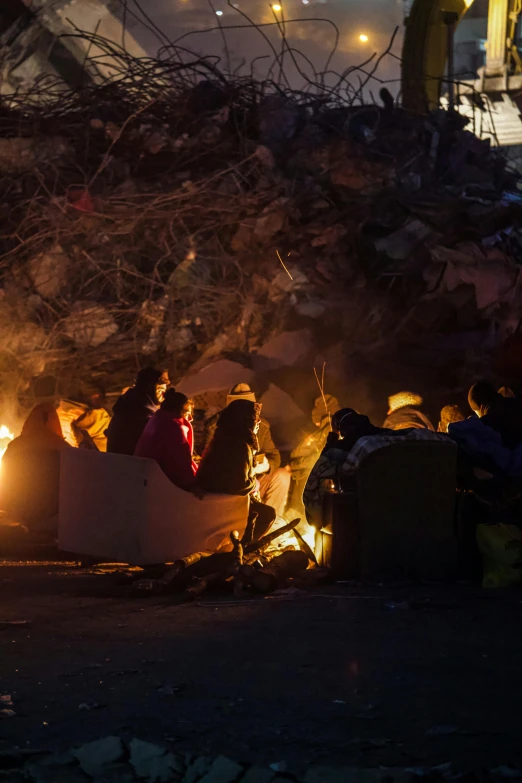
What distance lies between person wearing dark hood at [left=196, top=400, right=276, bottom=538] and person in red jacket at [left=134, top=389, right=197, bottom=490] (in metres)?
0.15

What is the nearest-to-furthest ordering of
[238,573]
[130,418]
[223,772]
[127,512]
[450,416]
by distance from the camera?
[223,772]
[238,573]
[127,512]
[130,418]
[450,416]

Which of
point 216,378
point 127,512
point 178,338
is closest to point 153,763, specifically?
point 127,512

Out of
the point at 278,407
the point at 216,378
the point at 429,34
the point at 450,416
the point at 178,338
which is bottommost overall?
the point at 450,416

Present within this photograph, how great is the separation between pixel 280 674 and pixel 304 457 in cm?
509

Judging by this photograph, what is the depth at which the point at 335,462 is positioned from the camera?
6637mm

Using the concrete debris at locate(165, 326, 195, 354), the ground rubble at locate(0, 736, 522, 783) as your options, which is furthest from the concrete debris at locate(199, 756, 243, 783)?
the concrete debris at locate(165, 326, 195, 354)

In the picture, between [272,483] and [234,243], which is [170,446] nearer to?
[272,483]

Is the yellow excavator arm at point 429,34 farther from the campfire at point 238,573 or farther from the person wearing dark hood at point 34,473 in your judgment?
the campfire at point 238,573

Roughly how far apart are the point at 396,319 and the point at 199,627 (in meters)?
6.46

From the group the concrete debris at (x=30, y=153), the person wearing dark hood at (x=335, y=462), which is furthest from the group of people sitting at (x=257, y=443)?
the concrete debris at (x=30, y=153)

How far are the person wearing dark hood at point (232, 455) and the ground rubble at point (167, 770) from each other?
420 centimetres

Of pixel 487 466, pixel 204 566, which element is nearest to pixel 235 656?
pixel 204 566

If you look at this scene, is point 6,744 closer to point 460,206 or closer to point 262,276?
point 262,276

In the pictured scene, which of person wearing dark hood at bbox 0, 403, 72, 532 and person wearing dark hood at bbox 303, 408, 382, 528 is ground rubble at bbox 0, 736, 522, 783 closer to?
person wearing dark hood at bbox 303, 408, 382, 528
